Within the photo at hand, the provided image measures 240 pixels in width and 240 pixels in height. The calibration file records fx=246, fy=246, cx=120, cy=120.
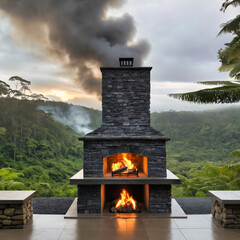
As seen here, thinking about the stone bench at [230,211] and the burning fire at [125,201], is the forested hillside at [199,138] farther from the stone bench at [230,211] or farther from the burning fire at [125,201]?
the stone bench at [230,211]

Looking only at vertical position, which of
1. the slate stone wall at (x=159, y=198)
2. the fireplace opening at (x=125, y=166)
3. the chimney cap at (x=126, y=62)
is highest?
the chimney cap at (x=126, y=62)

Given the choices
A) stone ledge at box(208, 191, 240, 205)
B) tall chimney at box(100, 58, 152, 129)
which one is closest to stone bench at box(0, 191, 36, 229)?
tall chimney at box(100, 58, 152, 129)

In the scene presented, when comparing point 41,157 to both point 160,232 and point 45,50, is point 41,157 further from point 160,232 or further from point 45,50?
point 160,232

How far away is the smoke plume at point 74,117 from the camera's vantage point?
18.0 m

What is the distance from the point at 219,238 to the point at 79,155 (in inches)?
487

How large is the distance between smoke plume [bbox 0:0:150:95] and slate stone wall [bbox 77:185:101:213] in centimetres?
471

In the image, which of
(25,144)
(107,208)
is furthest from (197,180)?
(25,144)

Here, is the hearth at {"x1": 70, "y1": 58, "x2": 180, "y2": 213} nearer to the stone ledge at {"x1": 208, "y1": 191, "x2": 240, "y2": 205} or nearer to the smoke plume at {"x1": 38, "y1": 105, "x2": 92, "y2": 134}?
the stone ledge at {"x1": 208, "y1": 191, "x2": 240, "y2": 205}

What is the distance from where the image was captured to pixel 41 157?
15703 mm

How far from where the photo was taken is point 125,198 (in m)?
7.83

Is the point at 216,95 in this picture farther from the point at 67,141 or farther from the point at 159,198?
the point at 67,141

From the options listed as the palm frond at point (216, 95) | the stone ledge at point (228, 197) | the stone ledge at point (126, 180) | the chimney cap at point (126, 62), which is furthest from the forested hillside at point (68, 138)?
the chimney cap at point (126, 62)

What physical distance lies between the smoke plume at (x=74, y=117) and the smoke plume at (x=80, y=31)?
574 cm

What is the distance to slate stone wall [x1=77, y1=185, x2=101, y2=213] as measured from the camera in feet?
23.7
